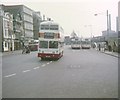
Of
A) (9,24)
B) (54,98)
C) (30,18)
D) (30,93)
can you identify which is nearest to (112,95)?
(54,98)

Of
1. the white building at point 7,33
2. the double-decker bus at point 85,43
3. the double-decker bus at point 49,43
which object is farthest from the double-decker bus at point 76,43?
the double-decker bus at point 49,43

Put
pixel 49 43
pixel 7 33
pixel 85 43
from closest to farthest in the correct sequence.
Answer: pixel 49 43
pixel 7 33
pixel 85 43

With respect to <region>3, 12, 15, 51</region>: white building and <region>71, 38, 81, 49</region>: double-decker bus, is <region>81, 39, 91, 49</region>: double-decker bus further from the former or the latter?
A: <region>3, 12, 15, 51</region>: white building

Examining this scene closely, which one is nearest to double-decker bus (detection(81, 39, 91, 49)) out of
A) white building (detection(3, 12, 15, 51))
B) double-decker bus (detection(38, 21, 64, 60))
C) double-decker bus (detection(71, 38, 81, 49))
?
double-decker bus (detection(71, 38, 81, 49))

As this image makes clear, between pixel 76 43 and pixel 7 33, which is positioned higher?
pixel 7 33

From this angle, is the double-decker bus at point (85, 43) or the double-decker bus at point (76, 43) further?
the double-decker bus at point (85, 43)

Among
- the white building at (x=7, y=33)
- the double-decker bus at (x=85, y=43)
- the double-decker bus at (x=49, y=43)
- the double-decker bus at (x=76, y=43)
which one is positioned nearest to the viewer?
the double-decker bus at (x=49, y=43)

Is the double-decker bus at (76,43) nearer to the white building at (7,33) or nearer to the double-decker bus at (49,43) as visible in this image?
the white building at (7,33)

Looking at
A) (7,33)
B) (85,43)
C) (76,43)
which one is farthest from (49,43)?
(85,43)

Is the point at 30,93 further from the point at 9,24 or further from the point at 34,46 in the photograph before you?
the point at 9,24

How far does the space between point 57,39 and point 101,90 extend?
23.9 m

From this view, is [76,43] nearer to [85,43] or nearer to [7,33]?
[85,43]

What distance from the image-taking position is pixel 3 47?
80.9m

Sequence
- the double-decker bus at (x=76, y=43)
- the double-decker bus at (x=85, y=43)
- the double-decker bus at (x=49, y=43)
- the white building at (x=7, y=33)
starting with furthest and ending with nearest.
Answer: the double-decker bus at (x=85, y=43) → the double-decker bus at (x=76, y=43) → the white building at (x=7, y=33) → the double-decker bus at (x=49, y=43)
